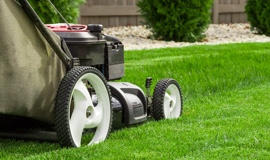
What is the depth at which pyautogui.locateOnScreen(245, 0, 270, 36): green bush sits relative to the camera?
15203mm

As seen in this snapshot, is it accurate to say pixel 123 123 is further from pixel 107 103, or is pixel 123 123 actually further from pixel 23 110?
pixel 23 110

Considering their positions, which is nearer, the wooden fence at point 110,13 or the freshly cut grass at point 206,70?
the freshly cut grass at point 206,70

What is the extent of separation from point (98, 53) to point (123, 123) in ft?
1.91

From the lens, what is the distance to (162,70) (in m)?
8.16

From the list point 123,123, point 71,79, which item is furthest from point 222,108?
point 71,79

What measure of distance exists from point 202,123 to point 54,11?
515 cm

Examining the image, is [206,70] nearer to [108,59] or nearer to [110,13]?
[108,59]

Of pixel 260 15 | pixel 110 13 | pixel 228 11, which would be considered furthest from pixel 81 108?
pixel 228 11

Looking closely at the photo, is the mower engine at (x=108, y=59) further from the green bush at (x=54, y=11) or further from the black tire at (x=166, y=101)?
the green bush at (x=54, y=11)

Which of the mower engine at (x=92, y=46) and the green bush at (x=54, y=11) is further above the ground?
the mower engine at (x=92, y=46)

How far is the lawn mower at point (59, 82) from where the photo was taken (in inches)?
154

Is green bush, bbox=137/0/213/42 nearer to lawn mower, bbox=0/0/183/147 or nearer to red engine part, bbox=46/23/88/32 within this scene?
lawn mower, bbox=0/0/183/147

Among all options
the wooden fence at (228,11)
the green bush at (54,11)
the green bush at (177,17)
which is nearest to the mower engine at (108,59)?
the green bush at (54,11)

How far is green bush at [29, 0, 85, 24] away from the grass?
5.41 feet
